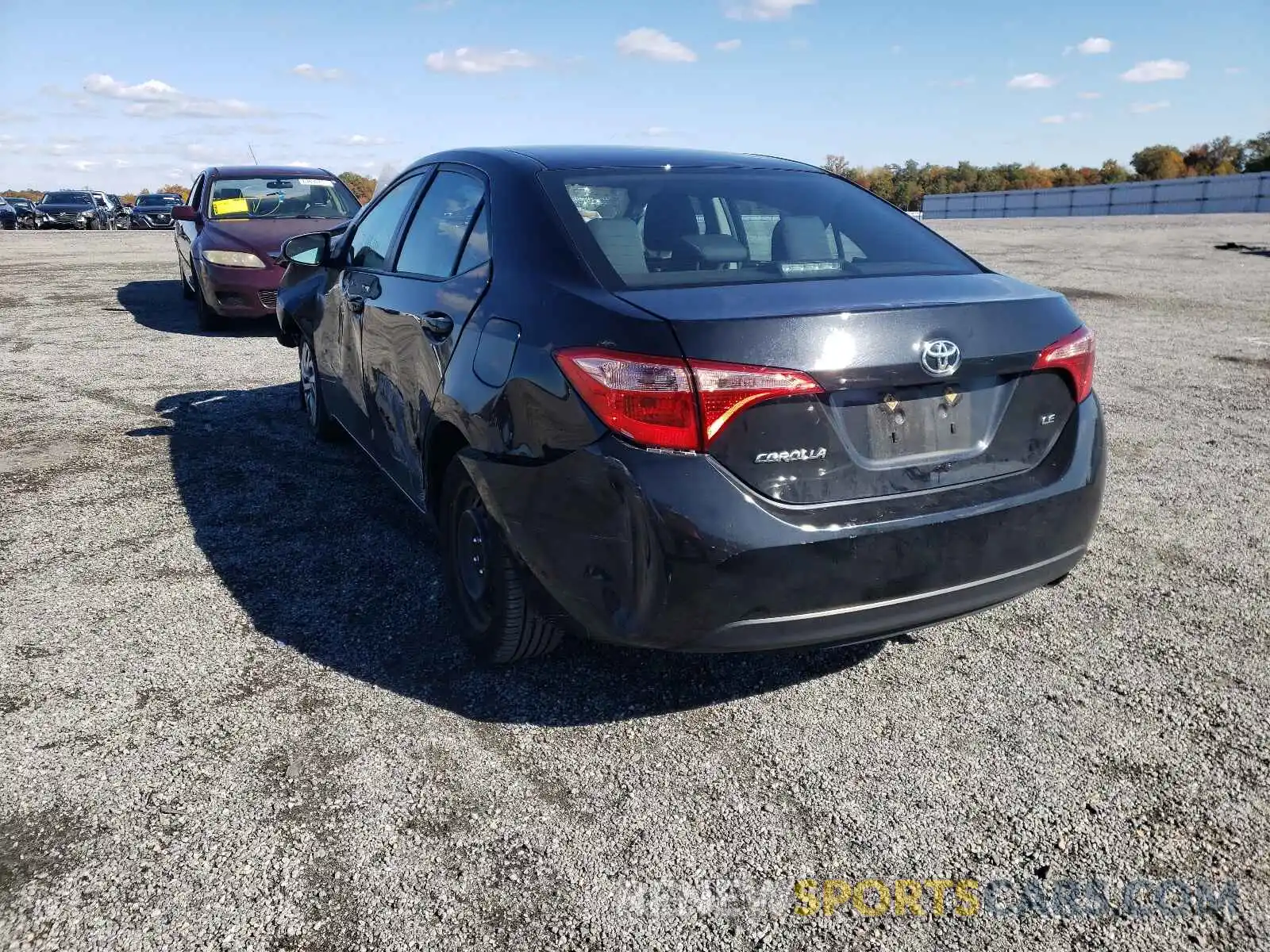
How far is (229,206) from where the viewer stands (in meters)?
11.2

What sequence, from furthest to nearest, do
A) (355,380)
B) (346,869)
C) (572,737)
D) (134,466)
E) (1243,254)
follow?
(1243,254)
(134,466)
(355,380)
(572,737)
(346,869)

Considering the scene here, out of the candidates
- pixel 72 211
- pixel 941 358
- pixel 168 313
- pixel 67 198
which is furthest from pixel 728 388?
pixel 67 198

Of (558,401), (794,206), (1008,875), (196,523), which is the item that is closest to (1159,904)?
(1008,875)

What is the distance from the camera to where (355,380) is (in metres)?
4.55

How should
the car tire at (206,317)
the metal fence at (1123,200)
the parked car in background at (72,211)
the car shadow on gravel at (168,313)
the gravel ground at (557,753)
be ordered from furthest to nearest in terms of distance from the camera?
1. the metal fence at (1123,200)
2. the parked car in background at (72,211)
3. the car shadow on gravel at (168,313)
4. the car tire at (206,317)
5. the gravel ground at (557,753)

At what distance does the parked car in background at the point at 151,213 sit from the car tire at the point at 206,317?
108 ft

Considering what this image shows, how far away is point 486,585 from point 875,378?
140 cm

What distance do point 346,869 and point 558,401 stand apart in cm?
124

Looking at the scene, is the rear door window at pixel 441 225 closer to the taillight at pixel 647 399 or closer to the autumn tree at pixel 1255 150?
the taillight at pixel 647 399

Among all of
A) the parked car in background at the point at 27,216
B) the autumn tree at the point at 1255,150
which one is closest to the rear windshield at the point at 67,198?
the parked car in background at the point at 27,216

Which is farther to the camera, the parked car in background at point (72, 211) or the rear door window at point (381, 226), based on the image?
the parked car in background at point (72, 211)

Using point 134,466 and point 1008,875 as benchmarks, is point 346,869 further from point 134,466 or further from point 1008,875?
point 134,466

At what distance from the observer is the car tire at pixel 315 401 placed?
574cm

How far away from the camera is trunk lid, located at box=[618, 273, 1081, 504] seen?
8.00 ft
